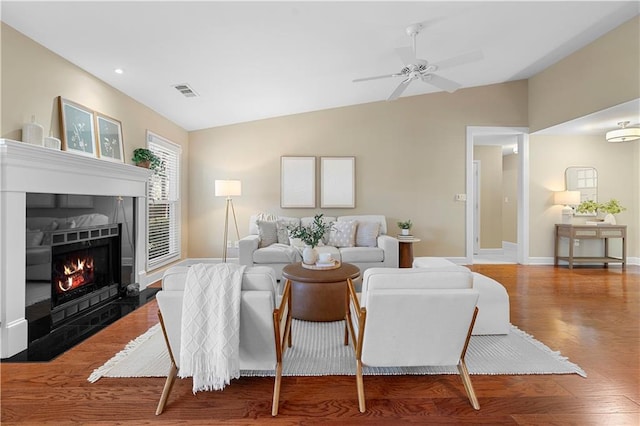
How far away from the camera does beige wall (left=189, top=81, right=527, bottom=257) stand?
5898 millimetres

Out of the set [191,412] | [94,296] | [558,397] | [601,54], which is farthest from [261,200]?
[601,54]

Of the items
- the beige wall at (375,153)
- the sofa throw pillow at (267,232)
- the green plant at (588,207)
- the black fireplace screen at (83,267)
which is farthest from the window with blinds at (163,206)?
the green plant at (588,207)

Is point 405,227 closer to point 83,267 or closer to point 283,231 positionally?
point 283,231

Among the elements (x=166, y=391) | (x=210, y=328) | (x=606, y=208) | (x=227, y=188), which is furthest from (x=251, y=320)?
(x=606, y=208)

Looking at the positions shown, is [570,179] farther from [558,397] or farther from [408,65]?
[558,397]

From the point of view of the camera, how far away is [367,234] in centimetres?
498

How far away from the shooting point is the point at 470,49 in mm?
4164

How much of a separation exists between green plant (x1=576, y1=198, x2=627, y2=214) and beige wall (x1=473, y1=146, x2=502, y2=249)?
1790 millimetres

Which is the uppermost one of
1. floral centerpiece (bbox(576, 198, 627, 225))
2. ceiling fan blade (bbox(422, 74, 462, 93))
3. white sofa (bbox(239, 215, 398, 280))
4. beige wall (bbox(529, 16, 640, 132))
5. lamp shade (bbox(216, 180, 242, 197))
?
beige wall (bbox(529, 16, 640, 132))

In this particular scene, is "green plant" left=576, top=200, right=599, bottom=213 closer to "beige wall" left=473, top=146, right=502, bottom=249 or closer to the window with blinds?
"beige wall" left=473, top=146, right=502, bottom=249

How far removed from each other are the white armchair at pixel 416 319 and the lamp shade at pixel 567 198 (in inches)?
208

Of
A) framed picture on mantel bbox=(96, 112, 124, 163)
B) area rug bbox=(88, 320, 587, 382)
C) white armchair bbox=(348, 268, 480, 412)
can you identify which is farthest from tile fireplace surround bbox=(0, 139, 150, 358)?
white armchair bbox=(348, 268, 480, 412)

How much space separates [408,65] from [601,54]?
318 centimetres

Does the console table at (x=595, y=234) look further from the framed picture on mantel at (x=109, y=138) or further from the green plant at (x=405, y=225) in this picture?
the framed picture on mantel at (x=109, y=138)
